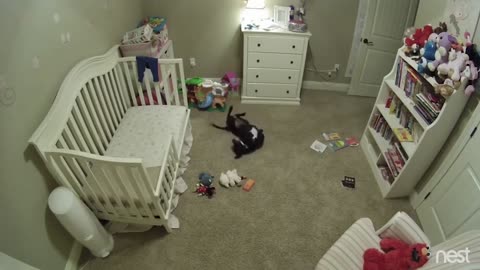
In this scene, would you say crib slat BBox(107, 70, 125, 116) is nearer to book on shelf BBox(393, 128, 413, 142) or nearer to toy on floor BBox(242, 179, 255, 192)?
toy on floor BBox(242, 179, 255, 192)

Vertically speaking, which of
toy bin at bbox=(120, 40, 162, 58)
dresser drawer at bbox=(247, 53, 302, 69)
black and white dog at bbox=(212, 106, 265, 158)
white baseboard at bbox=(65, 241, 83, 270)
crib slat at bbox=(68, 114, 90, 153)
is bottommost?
white baseboard at bbox=(65, 241, 83, 270)

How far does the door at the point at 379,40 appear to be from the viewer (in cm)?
291

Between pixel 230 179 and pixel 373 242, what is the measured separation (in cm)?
118

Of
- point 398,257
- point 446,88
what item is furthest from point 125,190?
point 446,88

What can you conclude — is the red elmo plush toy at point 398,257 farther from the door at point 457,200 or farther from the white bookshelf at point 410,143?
the white bookshelf at point 410,143

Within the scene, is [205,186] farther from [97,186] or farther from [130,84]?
[130,84]

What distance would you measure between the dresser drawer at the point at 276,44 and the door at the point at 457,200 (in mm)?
1801

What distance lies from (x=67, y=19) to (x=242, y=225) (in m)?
1.85

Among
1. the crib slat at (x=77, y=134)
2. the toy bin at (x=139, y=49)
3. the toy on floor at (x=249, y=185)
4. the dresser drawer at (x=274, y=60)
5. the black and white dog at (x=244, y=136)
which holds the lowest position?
the toy on floor at (x=249, y=185)

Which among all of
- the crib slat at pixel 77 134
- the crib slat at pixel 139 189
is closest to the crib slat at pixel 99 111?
→ the crib slat at pixel 77 134

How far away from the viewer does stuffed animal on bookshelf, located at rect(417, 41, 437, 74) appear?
1.76 metres

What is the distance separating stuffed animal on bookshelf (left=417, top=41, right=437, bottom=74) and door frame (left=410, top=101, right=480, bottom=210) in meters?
0.33

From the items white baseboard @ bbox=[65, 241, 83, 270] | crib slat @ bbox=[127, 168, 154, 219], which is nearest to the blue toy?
crib slat @ bbox=[127, 168, 154, 219]

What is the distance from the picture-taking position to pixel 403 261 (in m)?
1.32
